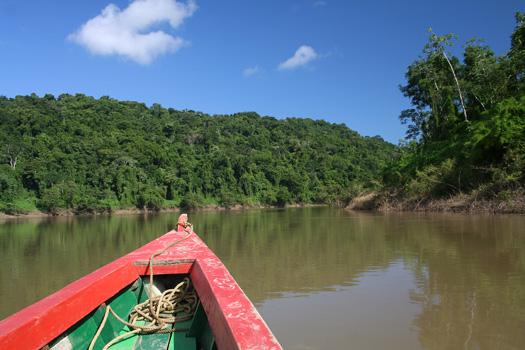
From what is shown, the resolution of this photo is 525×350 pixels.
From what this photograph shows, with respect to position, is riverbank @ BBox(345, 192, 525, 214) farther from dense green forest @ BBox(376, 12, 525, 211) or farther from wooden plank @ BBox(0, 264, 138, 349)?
wooden plank @ BBox(0, 264, 138, 349)

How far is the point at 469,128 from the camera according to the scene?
16.0m

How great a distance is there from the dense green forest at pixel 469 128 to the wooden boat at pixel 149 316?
12969 mm

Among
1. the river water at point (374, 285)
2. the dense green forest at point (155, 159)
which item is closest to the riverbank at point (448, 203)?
the river water at point (374, 285)

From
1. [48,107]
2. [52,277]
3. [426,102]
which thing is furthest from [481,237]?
[48,107]

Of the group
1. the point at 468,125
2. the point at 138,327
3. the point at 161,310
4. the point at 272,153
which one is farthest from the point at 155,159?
the point at 138,327

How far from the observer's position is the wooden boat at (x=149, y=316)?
156 cm

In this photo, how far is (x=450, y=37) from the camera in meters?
20.5

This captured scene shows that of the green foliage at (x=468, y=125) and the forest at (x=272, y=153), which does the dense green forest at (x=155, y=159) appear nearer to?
the forest at (x=272, y=153)

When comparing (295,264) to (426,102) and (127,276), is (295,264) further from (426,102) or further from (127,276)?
(426,102)

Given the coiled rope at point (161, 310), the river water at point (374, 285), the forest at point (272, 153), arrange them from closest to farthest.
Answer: the coiled rope at point (161, 310)
the river water at point (374, 285)
the forest at point (272, 153)

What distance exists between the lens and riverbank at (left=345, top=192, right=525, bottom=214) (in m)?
12.2

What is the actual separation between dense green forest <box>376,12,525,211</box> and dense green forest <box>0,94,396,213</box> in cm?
851

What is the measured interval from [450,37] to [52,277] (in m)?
22.6

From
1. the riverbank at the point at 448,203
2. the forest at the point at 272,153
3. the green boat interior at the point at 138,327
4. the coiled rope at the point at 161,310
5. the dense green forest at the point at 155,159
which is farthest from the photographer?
the dense green forest at the point at 155,159
